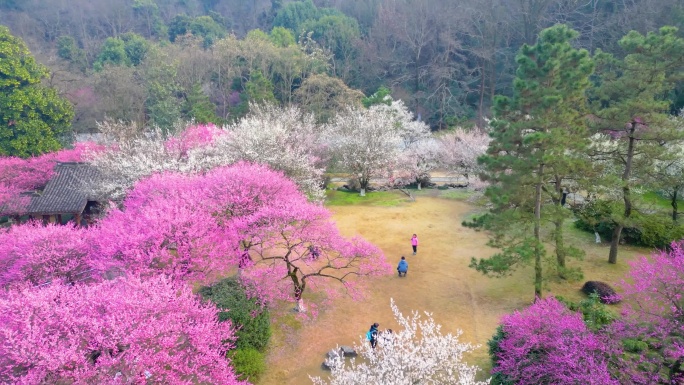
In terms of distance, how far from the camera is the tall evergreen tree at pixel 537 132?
1221cm

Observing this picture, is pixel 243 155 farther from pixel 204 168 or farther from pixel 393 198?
pixel 393 198

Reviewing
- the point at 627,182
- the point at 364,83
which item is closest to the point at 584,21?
the point at 364,83

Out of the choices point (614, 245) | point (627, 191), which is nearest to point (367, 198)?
point (614, 245)

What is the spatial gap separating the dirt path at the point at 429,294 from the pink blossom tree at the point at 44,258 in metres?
6.70

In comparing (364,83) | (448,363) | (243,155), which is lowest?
(448,363)

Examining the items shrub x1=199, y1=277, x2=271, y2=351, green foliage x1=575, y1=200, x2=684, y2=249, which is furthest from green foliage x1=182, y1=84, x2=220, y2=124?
green foliage x1=575, y1=200, x2=684, y2=249

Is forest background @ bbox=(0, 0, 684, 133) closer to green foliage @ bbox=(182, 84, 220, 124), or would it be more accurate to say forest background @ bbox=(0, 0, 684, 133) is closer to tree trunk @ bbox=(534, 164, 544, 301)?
green foliage @ bbox=(182, 84, 220, 124)

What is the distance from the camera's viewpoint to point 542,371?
8.66 meters

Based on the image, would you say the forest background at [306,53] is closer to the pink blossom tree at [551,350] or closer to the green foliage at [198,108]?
the green foliage at [198,108]

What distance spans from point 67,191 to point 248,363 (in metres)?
16.3

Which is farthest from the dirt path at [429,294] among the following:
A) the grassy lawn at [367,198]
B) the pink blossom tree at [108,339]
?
the grassy lawn at [367,198]

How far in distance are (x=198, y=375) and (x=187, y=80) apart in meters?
37.6

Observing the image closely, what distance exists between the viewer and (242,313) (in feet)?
37.6

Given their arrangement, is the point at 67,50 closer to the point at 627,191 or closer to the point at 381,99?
the point at 381,99
